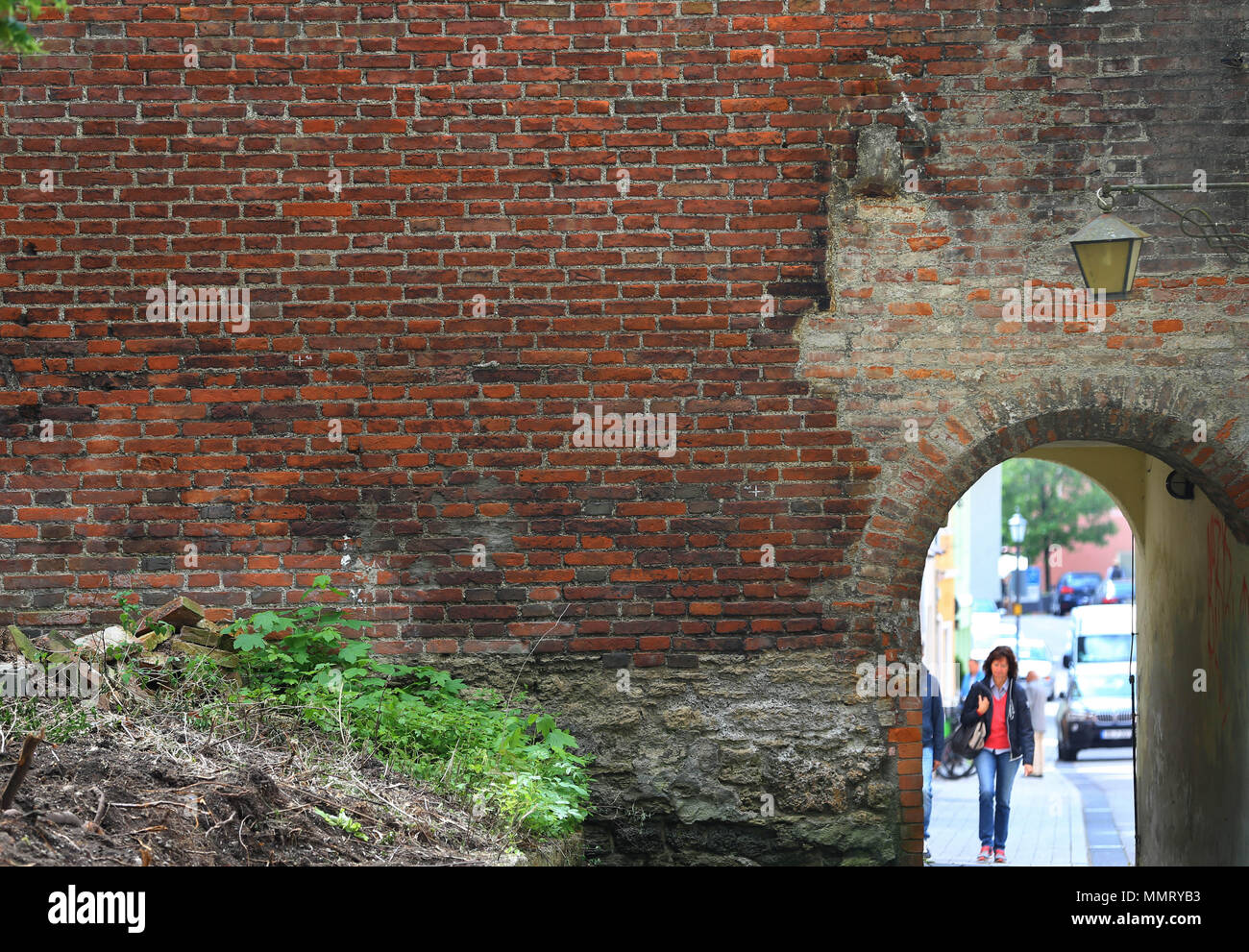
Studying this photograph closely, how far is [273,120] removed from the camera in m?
6.56

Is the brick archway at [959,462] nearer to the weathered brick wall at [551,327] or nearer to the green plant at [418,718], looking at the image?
the weathered brick wall at [551,327]

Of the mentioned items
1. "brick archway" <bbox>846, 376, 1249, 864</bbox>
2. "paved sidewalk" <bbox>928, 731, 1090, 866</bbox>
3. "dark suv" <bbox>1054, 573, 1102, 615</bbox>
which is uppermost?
"brick archway" <bbox>846, 376, 1249, 864</bbox>

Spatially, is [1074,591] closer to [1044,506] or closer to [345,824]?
[1044,506]

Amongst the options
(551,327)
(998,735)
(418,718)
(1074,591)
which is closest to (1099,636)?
(998,735)

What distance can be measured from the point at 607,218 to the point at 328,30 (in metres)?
1.71

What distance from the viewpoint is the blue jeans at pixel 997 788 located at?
9.07m

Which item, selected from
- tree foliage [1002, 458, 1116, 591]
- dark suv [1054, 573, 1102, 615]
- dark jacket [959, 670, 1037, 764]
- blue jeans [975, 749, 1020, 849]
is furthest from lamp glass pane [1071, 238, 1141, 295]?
dark suv [1054, 573, 1102, 615]

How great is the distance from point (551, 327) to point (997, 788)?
495cm

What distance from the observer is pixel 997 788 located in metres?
9.12

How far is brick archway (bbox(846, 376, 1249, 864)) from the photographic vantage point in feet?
21.2

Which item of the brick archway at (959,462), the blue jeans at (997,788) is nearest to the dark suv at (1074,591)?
the blue jeans at (997,788)

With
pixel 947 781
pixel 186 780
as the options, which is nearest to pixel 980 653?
pixel 947 781

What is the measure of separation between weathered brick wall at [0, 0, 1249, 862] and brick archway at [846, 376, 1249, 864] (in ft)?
0.07

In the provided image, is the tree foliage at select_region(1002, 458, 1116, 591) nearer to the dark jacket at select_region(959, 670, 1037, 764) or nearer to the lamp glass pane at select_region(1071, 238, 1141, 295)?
the dark jacket at select_region(959, 670, 1037, 764)
